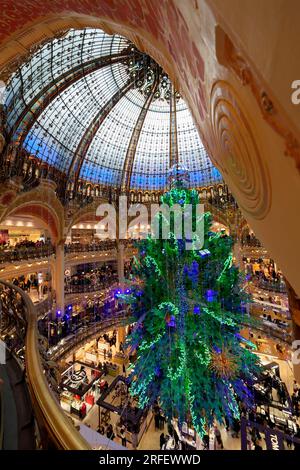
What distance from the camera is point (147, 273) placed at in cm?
692

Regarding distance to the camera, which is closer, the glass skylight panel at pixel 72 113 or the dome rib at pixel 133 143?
the glass skylight panel at pixel 72 113

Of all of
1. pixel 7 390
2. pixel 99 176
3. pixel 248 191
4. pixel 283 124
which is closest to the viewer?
pixel 283 124

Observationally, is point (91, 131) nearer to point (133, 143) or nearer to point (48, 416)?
point (133, 143)

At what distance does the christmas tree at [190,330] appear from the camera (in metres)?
6.32

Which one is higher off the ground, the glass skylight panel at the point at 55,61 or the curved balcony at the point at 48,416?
the glass skylight panel at the point at 55,61

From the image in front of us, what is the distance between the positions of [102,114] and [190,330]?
19455 millimetres

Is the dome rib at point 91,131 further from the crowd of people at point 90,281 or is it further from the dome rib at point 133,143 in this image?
the crowd of people at point 90,281

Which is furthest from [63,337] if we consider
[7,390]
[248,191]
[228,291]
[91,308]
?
[248,191]

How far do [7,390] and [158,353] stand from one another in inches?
176

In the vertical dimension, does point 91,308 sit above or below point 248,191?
below

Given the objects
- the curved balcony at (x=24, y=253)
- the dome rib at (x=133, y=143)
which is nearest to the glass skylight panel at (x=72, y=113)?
the dome rib at (x=133, y=143)

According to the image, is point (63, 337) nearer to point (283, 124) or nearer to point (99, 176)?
point (99, 176)

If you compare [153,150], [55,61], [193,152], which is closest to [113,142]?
[153,150]

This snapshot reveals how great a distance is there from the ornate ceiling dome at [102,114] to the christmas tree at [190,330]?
9.85 meters
